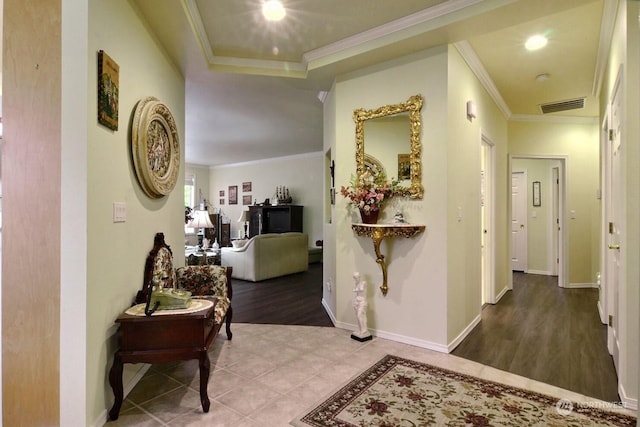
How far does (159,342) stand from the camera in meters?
1.93

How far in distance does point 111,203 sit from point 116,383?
101cm

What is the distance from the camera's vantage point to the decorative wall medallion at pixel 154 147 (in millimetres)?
2238

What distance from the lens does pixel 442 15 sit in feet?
8.20

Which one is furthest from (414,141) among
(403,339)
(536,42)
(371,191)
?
(403,339)

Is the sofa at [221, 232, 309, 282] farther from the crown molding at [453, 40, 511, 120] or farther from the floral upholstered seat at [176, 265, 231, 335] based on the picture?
the crown molding at [453, 40, 511, 120]

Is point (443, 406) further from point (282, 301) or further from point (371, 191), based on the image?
point (282, 301)

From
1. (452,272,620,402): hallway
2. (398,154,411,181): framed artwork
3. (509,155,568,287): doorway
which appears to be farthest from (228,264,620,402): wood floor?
(398,154,411,181): framed artwork

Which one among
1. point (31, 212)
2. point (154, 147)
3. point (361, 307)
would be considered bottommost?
point (361, 307)

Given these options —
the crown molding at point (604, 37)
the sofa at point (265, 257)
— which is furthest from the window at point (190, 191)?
the crown molding at point (604, 37)

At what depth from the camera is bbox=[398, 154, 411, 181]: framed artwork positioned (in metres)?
2.94

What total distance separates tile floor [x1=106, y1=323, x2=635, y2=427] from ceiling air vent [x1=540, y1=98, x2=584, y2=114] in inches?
147

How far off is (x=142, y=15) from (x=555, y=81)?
4.11 m

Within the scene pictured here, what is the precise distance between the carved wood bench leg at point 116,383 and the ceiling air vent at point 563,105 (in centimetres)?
536

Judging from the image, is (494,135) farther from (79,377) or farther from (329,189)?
(79,377)
